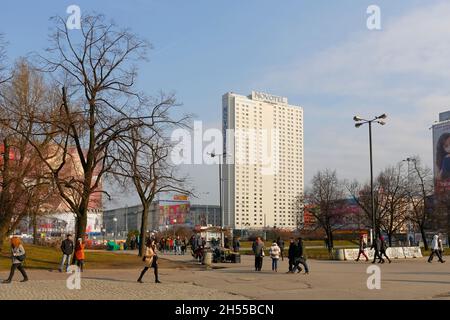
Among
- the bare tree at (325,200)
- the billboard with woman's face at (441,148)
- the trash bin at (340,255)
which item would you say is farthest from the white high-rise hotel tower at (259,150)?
the billboard with woman's face at (441,148)

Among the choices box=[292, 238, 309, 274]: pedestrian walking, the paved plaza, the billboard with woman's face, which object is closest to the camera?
the paved plaza

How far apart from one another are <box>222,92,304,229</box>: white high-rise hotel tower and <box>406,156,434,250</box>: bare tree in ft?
51.2

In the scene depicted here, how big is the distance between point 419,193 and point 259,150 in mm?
19574

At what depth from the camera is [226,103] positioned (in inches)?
2625

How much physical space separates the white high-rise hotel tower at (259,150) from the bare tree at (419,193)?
1562 centimetres

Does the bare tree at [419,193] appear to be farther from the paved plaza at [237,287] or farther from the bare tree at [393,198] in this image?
the paved plaza at [237,287]

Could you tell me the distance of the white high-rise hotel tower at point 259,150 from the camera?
6475cm

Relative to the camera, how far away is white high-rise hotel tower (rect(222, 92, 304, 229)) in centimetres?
6475

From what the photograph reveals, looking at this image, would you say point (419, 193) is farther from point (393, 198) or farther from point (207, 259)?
point (207, 259)

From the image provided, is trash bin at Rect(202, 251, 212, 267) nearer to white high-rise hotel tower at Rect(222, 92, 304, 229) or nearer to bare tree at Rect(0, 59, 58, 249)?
bare tree at Rect(0, 59, 58, 249)

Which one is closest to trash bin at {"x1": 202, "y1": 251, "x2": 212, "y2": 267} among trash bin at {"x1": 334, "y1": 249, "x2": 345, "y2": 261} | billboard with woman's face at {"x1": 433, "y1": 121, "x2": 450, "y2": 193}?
trash bin at {"x1": 334, "y1": 249, "x2": 345, "y2": 261}

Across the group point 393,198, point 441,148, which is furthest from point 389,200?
point 441,148

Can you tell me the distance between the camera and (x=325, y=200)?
64562 mm
